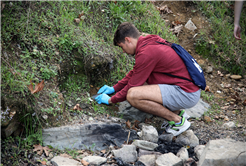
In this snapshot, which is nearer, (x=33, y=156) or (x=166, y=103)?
(x=33, y=156)

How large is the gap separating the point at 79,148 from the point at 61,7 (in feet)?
8.62

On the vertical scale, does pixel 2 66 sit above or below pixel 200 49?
above

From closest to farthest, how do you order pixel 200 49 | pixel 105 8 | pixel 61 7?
1. pixel 61 7
2. pixel 105 8
3. pixel 200 49

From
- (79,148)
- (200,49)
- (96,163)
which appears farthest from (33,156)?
(200,49)

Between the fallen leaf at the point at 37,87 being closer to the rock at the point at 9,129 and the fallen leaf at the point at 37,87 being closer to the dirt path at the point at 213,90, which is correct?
the rock at the point at 9,129

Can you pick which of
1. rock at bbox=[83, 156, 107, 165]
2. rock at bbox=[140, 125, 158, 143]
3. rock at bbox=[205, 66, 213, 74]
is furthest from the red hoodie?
rock at bbox=[205, 66, 213, 74]

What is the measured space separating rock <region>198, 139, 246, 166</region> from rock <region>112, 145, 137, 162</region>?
86 cm

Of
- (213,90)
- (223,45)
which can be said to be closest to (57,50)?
(213,90)

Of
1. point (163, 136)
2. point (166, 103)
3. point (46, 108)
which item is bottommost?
point (163, 136)

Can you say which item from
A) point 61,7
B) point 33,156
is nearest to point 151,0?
point 61,7

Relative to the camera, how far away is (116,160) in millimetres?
2406

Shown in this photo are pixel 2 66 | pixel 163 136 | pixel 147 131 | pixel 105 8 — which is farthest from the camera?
pixel 105 8

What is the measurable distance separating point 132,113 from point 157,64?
980 millimetres

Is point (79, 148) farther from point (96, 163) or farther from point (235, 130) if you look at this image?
point (235, 130)
